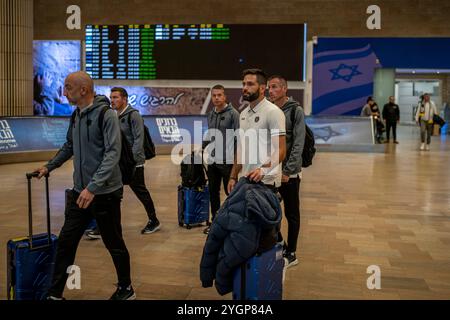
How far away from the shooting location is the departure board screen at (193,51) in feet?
55.7

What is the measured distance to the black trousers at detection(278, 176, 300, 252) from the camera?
17.1 ft

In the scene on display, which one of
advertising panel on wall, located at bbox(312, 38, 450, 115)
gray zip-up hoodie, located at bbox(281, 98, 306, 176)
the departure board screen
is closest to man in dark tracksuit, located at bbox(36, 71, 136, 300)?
gray zip-up hoodie, located at bbox(281, 98, 306, 176)

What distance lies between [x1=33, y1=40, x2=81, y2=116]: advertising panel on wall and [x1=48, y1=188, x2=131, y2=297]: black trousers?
1961 centimetres

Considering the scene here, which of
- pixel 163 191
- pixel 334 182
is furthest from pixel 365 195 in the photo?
pixel 163 191

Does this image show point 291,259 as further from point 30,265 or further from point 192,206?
point 30,265

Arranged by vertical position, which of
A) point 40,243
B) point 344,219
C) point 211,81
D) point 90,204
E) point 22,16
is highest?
point 22,16

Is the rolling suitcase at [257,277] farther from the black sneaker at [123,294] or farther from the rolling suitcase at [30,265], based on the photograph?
the rolling suitcase at [30,265]

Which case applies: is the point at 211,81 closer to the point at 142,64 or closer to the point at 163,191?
the point at 142,64

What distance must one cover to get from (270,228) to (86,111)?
5.12ft

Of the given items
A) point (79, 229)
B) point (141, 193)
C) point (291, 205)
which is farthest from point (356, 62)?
point (79, 229)

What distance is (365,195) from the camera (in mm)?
9555

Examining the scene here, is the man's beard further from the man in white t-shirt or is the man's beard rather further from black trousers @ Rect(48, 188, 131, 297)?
black trousers @ Rect(48, 188, 131, 297)

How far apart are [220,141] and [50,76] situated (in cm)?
1848

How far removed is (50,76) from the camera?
23.1 metres
